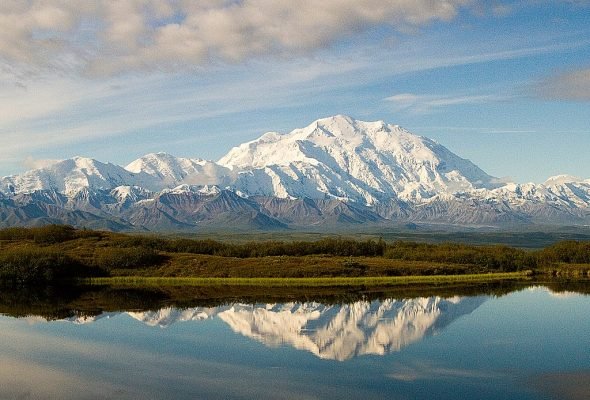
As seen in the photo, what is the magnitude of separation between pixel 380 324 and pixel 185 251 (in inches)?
3758

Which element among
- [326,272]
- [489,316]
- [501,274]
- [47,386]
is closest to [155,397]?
[47,386]

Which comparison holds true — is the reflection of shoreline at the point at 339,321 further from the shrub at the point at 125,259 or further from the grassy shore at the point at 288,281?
the shrub at the point at 125,259

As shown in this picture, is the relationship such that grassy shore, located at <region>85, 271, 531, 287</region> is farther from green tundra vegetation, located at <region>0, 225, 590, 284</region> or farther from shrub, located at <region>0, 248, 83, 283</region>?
shrub, located at <region>0, 248, 83, 283</region>

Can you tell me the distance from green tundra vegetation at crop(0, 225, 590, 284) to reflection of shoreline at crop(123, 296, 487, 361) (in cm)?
4154

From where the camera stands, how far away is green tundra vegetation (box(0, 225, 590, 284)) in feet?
451

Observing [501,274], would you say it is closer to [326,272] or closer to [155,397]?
[326,272]

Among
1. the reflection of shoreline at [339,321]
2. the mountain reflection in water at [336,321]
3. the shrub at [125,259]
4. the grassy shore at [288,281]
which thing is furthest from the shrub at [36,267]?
the reflection of shoreline at [339,321]

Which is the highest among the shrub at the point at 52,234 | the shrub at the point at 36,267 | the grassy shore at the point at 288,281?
the shrub at the point at 52,234

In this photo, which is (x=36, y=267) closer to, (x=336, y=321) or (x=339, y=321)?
(x=336, y=321)

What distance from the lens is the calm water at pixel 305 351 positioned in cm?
5066

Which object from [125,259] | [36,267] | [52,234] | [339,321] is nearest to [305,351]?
[339,321]

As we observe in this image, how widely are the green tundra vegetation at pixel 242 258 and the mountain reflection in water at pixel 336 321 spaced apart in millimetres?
41445

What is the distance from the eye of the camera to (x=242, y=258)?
6216 inches

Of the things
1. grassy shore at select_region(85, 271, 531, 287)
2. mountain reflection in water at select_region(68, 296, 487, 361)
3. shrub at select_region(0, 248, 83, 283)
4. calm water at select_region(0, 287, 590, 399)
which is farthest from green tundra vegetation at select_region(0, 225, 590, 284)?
mountain reflection in water at select_region(68, 296, 487, 361)
